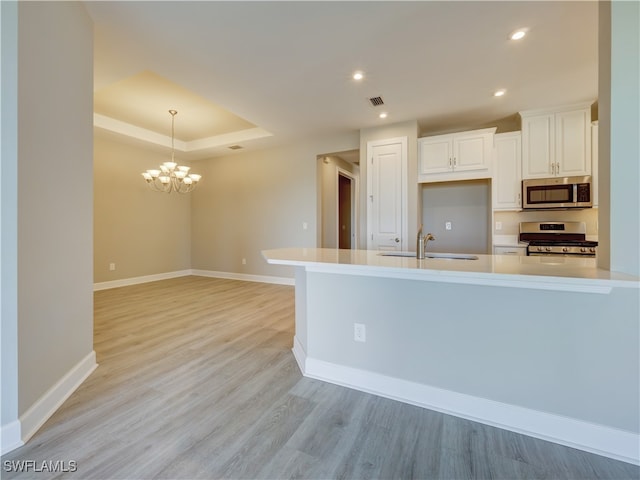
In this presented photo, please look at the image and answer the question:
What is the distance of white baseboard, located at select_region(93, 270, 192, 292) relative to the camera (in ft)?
16.0

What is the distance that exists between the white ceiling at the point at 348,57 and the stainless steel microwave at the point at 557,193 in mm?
919

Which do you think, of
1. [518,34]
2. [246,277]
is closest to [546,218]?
[518,34]

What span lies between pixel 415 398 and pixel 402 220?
2.67 meters

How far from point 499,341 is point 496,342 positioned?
2 centimetres

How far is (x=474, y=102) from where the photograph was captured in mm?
3404

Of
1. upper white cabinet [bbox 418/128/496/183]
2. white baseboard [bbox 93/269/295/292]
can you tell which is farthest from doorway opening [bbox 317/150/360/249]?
upper white cabinet [bbox 418/128/496/183]

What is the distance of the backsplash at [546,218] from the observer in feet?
11.9

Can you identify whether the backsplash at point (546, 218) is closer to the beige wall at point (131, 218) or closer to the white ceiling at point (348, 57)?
the white ceiling at point (348, 57)

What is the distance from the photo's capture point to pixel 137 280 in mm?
5379

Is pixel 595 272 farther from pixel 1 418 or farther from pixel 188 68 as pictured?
pixel 188 68

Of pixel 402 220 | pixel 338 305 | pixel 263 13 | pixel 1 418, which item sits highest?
pixel 263 13

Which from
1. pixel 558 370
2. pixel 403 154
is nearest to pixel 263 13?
pixel 403 154

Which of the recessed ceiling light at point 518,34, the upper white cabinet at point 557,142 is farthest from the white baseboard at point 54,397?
the upper white cabinet at point 557,142

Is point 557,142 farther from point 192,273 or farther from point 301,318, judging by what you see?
point 192,273
